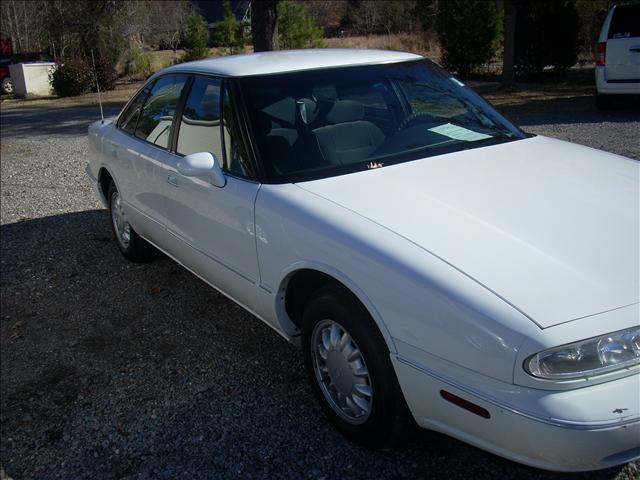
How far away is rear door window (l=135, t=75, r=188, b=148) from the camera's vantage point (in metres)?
4.44

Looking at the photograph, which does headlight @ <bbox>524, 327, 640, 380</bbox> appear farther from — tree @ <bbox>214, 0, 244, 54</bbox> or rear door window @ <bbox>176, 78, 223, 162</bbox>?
tree @ <bbox>214, 0, 244, 54</bbox>

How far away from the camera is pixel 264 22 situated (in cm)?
1495

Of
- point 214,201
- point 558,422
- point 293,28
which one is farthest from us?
point 293,28

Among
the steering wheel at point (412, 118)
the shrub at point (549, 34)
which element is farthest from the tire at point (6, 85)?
the steering wheel at point (412, 118)

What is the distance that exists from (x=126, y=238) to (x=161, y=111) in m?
1.35

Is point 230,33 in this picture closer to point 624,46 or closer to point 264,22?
point 264,22

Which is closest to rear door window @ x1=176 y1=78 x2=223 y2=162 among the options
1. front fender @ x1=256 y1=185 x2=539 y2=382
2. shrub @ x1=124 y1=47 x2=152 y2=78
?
front fender @ x1=256 y1=185 x2=539 y2=382

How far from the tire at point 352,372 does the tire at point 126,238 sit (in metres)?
2.67

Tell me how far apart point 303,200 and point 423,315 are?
919mm

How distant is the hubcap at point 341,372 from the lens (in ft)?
9.43

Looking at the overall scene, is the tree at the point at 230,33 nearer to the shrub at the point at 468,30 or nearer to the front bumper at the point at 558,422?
the shrub at the point at 468,30

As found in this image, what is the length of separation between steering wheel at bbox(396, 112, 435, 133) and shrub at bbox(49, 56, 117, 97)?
20.6 m

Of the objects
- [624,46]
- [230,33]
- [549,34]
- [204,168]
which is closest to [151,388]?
[204,168]

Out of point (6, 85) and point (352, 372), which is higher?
point (352, 372)
